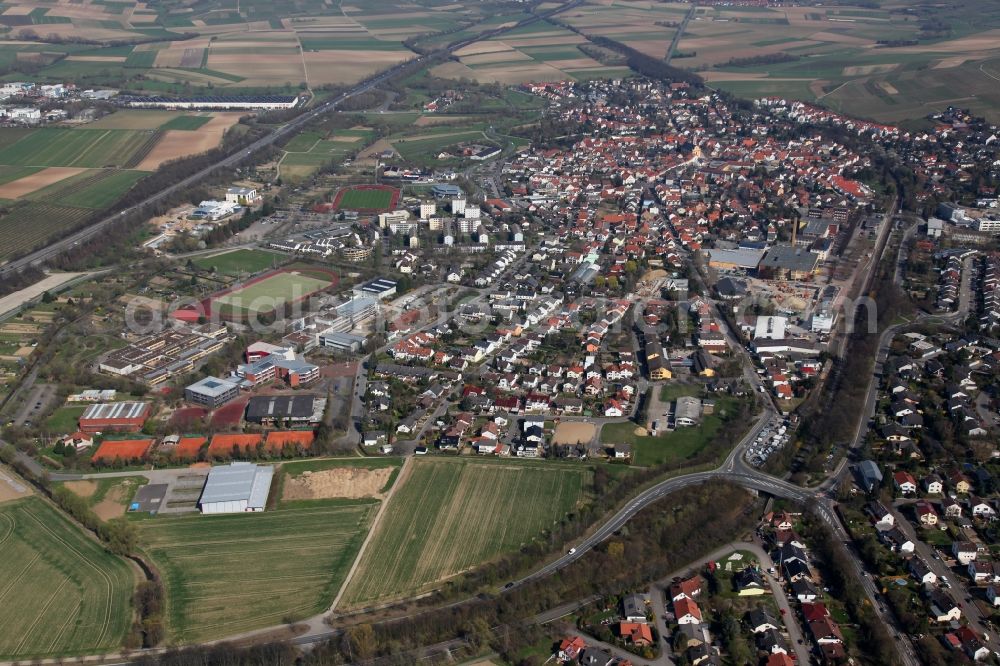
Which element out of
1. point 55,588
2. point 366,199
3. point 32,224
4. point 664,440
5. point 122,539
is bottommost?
point 366,199

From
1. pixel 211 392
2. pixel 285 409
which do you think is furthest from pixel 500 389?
pixel 211 392

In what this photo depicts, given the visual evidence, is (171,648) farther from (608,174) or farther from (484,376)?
(608,174)

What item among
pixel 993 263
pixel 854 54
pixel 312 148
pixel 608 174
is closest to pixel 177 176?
pixel 312 148

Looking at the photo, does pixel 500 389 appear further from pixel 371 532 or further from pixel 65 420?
pixel 65 420

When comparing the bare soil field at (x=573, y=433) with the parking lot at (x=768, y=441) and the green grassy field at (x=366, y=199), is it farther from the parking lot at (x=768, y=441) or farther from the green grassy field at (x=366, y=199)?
the green grassy field at (x=366, y=199)

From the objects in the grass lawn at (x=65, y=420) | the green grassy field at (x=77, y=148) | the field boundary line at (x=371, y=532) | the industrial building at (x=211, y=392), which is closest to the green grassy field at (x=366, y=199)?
the green grassy field at (x=77, y=148)

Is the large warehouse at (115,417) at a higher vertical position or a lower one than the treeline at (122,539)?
lower

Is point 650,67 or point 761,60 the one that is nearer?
point 650,67
